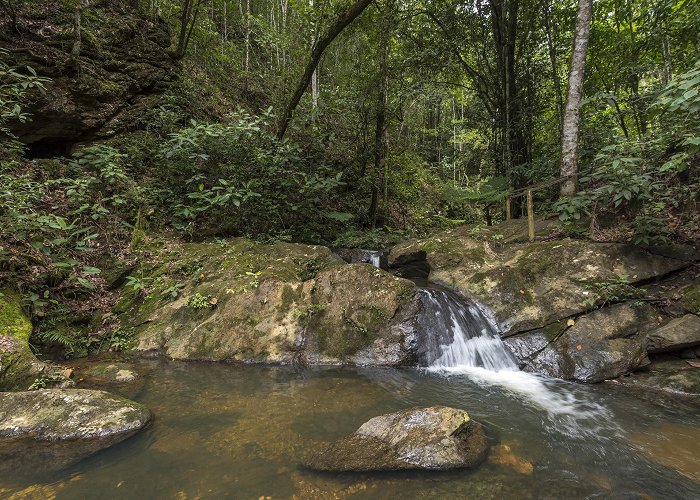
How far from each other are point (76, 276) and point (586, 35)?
10711mm

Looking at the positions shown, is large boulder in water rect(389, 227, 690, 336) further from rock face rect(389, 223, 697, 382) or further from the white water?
the white water

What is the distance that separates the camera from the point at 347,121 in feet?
39.4

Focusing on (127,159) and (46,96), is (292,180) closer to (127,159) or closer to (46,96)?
(127,159)

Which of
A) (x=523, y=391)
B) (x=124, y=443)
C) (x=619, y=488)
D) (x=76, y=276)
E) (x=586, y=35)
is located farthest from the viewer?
(x=586, y=35)

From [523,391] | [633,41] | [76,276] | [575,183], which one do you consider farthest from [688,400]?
[76,276]

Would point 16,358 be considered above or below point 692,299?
below

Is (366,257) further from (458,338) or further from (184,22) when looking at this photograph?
(184,22)

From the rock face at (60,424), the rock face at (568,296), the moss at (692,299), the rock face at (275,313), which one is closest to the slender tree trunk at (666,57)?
the rock face at (568,296)

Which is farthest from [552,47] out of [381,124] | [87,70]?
[87,70]

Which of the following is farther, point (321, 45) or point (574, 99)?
point (321, 45)

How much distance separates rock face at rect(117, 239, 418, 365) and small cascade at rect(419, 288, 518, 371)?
32 cm

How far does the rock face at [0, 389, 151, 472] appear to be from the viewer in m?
3.37

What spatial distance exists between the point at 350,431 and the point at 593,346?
398 centimetres

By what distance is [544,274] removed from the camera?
671 centimetres
